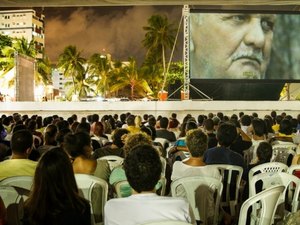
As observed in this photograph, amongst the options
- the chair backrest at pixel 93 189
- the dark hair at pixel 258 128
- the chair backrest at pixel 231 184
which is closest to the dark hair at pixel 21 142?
the chair backrest at pixel 93 189

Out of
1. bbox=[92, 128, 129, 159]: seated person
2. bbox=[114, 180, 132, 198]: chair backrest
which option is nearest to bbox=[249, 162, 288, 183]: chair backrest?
bbox=[114, 180, 132, 198]: chair backrest

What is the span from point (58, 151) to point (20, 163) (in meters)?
1.45

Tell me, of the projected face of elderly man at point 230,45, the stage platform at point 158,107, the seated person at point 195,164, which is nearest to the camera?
the seated person at point 195,164

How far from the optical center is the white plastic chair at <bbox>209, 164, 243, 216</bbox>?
4.77 metres

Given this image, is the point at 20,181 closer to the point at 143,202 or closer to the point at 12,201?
the point at 12,201

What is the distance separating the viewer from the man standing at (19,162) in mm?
3984

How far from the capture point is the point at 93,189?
3.84m

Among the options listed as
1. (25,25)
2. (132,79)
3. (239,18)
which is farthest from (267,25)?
(25,25)

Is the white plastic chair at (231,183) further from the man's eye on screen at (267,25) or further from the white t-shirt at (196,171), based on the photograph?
the man's eye on screen at (267,25)

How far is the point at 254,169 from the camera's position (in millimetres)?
4676

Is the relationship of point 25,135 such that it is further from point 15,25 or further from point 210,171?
point 15,25

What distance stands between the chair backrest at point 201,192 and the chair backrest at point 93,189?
0.59m

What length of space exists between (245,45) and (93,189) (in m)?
22.5

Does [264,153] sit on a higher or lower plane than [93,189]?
higher
